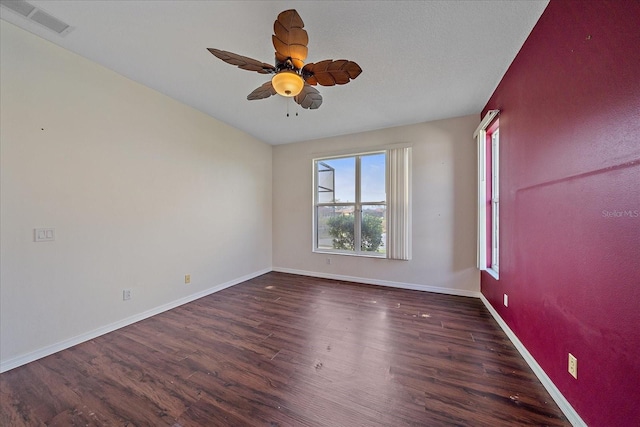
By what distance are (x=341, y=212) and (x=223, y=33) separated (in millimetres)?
3140

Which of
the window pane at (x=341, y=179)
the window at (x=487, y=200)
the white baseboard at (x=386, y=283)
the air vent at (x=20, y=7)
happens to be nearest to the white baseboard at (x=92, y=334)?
the white baseboard at (x=386, y=283)

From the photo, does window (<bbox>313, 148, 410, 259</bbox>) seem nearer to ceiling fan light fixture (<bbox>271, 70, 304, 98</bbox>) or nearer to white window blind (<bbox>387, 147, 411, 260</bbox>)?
white window blind (<bbox>387, 147, 411, 260</bbox>)

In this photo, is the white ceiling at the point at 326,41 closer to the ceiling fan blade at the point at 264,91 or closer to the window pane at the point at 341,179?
the ceiling fan blade at the point at 264,91

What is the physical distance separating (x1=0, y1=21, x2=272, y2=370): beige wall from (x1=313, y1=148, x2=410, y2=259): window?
200 centimetres

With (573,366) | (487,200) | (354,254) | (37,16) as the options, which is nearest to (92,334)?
(37,16)

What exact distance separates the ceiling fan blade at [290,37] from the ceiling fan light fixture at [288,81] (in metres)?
0.09

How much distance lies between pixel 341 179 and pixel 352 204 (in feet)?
1.77

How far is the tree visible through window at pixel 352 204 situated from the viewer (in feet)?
13.1

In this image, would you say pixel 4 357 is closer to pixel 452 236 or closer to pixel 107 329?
pixel 107 329

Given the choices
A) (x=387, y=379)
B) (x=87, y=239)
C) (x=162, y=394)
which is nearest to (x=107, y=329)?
(x=87, y=239)

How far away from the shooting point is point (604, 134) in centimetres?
111

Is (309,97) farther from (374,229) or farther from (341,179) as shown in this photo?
(374,229)

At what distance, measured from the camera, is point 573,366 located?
1.33m

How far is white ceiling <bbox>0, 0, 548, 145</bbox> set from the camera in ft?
5.31
